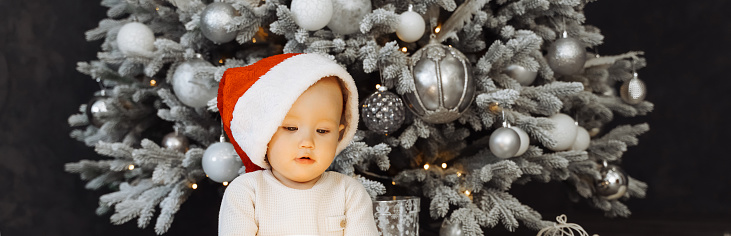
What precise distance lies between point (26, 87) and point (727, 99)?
2.42 meters

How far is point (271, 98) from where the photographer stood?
Answer: 0.85m

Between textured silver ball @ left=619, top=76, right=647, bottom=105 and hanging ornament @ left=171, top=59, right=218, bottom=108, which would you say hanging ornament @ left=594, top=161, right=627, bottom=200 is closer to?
textured silver ball @ left=619, top=76, right=647, bottom=105

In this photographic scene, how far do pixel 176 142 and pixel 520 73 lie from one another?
33.3 inches

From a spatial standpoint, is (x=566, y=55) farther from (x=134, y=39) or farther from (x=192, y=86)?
(x=134, y=39)

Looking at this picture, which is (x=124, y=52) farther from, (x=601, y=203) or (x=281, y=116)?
(x=601, y=203)

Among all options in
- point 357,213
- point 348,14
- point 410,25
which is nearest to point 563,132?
point 410,25

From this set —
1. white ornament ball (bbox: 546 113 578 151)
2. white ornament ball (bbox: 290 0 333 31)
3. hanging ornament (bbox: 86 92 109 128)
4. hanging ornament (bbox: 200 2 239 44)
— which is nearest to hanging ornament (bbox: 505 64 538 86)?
white ornament ball (bbox: 546 113 578 151)

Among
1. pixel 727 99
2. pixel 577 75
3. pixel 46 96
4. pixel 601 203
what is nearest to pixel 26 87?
pixel 46 96

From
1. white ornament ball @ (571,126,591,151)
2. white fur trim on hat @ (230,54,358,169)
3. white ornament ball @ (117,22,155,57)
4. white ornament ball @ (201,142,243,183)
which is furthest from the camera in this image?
white ornament ball @ (571,126,591,151)

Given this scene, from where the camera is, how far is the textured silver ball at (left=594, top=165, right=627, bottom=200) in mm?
1670

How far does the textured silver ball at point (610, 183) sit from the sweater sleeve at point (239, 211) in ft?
3.67

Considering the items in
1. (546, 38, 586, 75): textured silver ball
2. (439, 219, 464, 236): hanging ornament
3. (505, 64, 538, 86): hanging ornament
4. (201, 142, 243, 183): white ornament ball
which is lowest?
(201, 142, 243, 183): white ornament ball

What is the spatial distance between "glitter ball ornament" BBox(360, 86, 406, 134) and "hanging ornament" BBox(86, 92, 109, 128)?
2.22 feet

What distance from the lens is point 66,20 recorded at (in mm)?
1762
